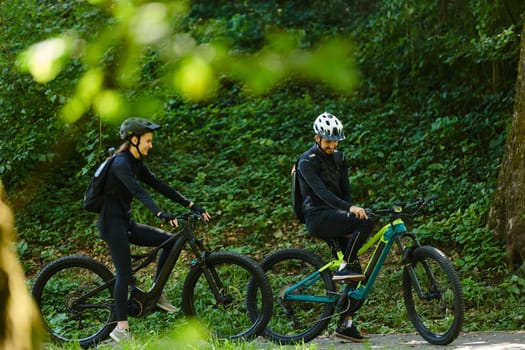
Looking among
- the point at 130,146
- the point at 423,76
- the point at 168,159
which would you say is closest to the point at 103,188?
the point at 130,146

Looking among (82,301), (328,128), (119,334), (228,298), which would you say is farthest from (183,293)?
(328,128)

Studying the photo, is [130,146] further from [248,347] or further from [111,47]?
[111,47]

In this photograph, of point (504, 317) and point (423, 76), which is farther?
point (423, 76)

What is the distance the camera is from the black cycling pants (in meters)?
7.06

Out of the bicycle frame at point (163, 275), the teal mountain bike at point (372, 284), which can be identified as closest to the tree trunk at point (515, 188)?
the teal mountain bike at point (372, 284)

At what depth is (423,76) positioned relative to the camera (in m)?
15.0

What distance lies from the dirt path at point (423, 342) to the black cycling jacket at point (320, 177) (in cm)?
123

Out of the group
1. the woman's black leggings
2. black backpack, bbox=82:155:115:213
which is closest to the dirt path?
the woman's black leggings

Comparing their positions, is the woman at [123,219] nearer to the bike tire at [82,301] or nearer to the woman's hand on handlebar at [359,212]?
the bike tire at [82,301]

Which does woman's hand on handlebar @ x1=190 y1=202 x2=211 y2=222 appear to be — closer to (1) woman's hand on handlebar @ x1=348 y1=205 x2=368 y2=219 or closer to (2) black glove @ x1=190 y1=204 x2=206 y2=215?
(2) black glove @ x1=190 y1=204 x2=206 y2=215

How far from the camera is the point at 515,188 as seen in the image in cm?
920

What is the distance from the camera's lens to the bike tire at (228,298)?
7168 mm

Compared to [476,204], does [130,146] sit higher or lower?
higher

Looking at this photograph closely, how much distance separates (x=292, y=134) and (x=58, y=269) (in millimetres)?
7748
